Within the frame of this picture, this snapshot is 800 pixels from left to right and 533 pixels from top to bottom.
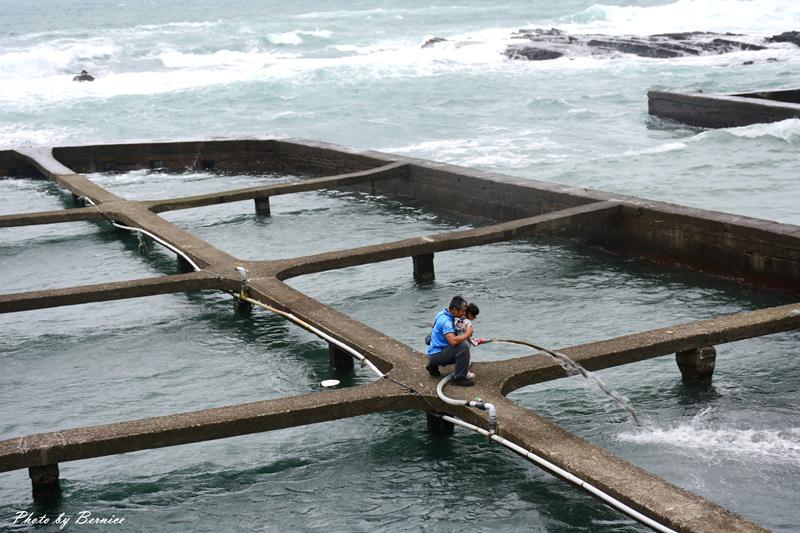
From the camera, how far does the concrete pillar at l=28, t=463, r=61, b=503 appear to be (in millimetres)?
9328

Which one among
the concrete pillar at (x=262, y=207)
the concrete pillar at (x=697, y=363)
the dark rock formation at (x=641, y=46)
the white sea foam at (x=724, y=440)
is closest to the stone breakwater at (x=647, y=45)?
the dark rock formation at (x=641, y=46)

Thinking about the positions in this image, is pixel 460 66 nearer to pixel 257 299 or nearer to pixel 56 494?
pixel 257 299

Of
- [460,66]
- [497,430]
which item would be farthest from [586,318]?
[460,66]

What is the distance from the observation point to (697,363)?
1135 centimetres

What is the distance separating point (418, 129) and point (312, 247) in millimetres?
15529

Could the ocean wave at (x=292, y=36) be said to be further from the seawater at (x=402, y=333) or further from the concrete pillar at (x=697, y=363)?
the concrete pillar at (x=697, y=363)

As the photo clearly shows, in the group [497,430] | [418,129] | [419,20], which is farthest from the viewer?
[419,20]

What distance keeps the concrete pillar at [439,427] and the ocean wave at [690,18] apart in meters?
63.8

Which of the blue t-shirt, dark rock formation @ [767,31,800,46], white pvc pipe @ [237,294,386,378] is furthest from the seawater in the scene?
dark rock formation @ [767,31,800,46]

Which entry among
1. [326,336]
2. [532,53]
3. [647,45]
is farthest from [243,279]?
[532,53]

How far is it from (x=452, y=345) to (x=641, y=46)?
43829 millimetres

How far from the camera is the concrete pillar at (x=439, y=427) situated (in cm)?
1029

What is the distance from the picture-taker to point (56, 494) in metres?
9.55

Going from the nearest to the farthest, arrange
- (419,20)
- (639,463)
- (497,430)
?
(497,430), (639,463), (419,20)
